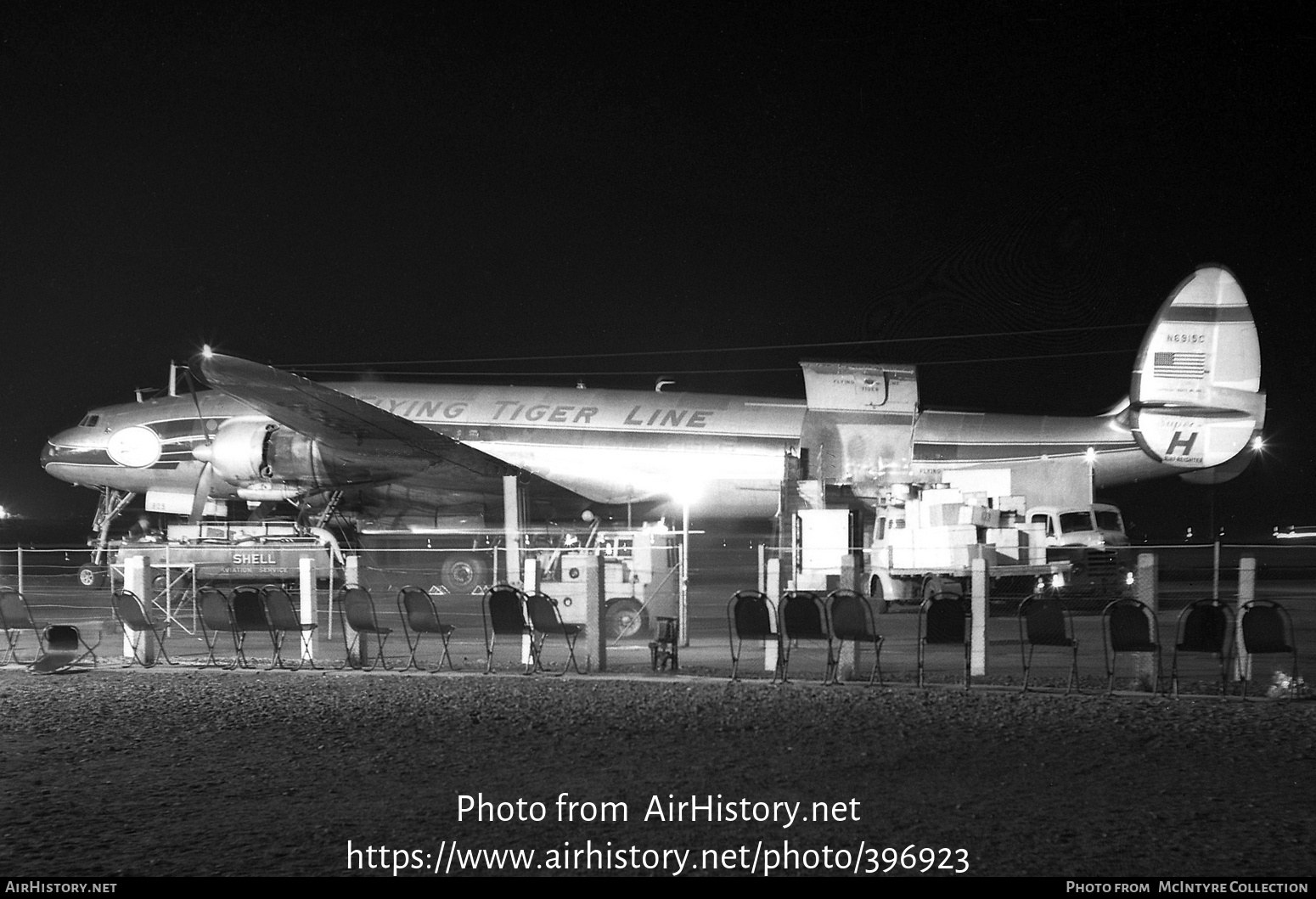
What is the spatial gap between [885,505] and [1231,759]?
14.7 metres

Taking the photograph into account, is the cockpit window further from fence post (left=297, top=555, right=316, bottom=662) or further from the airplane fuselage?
fence post (left=297, top=555, right=316, bottom=662)

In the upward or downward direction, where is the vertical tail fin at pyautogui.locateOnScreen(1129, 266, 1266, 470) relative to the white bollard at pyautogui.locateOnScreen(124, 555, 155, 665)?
upward

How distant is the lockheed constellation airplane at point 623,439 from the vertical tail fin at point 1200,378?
0.11 feet

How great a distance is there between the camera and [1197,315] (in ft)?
82.4

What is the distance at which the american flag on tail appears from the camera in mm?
24844

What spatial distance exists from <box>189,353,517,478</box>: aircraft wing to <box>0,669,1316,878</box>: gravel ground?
9615 mm

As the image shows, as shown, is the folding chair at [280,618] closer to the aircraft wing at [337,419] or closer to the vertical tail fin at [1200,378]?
the aircraft wing at [337,419]

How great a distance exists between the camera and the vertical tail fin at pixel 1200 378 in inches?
965

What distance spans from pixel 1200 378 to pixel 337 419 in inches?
667

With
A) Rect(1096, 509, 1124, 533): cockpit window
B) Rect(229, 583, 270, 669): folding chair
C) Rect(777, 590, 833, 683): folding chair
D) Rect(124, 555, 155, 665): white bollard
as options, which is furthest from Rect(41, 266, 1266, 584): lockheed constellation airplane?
Rect(777, 590, 833, 683): folding chair

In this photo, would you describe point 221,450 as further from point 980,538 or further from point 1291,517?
point 1291,517

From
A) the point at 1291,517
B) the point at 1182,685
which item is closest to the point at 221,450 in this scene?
the point at 1182,685

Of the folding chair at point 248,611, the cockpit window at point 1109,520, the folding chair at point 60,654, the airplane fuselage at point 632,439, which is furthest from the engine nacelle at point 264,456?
the cockpit window at point 1109,520

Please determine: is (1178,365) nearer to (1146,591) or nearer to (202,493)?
(1146,591)
